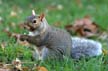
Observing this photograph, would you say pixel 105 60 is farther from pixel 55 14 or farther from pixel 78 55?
pixel 55 14

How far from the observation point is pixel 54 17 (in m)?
8.77

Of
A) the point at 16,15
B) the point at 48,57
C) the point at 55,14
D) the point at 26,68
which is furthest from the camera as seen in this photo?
the point at 55,14

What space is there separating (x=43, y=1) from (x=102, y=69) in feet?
18.7

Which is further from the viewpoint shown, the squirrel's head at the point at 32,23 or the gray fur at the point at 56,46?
the gray fur at the point at 56,46

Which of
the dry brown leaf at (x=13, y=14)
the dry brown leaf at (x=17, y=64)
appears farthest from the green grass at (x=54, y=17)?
the dry brown leaf at (x=17, y=64)

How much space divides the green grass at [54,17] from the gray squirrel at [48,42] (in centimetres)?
14

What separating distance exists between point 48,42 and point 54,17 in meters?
3.36

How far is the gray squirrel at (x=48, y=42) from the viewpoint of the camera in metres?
5.34

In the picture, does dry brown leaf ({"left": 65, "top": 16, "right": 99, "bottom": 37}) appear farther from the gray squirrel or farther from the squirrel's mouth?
the squirrel's mouth

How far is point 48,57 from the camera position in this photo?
541cm

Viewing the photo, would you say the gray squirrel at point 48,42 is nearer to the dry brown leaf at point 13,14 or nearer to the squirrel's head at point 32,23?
the squirrel's head at point 32,23

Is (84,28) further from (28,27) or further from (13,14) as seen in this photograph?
(28,27)

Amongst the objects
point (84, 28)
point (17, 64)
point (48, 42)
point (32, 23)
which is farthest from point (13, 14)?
point (17, 64)

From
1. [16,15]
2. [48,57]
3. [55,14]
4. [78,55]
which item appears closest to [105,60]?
[78,55]
